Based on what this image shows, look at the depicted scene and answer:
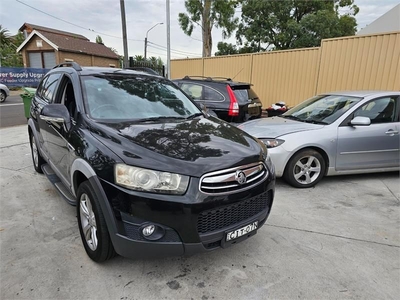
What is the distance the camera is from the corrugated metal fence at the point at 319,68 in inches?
286

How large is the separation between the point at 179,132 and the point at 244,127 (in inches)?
97.3

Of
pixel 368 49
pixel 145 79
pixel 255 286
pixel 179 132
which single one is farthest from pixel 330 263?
pixel 368 49

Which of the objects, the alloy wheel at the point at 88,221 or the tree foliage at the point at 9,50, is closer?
the alloy wheel at the point at 88,221

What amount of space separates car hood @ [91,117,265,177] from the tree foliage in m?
37.0

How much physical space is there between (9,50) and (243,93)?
38.9 metres

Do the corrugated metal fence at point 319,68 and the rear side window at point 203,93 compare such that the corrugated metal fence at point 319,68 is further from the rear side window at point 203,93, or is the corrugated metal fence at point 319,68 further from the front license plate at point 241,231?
the front license plate at point 241,231

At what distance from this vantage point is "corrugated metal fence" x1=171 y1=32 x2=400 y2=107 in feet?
23.8

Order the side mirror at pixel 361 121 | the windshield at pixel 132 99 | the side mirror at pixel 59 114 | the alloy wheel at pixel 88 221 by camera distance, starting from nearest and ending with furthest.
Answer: the alloy wheel at pixel 88 221, the side mirror at pixel 59 114, the windshield at pixel 132 99, the side mirror at pixel 361 121

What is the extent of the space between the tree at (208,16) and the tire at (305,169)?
634 inches

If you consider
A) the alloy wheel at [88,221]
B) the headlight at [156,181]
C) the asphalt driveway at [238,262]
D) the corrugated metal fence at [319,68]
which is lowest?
the asphalt driveway at [238,262]

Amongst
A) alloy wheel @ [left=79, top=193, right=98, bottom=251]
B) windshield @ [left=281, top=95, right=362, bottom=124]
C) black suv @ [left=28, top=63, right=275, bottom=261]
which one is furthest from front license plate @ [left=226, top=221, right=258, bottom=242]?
windshield @ [left=281, top=95, right=362, bottom=124]

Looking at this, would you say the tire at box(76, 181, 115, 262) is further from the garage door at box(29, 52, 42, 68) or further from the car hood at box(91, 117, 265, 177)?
the garage door at box(29, 52, 42, 68)

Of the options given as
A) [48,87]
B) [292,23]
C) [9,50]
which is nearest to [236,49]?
[292,23]

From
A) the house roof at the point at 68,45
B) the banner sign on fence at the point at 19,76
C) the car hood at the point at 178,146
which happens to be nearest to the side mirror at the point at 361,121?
the car hood at the point at 178,146
